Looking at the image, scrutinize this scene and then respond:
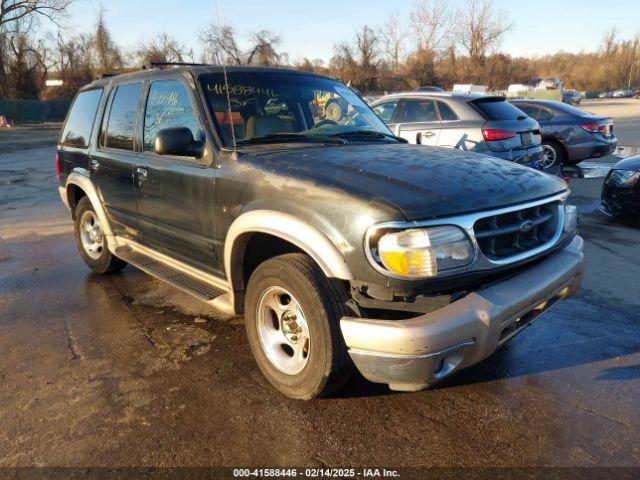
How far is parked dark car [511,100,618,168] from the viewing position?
10797mm

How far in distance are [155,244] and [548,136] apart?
9.69 metres

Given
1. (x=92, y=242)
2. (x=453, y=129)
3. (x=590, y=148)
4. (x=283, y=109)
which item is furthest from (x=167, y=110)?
(x=590, y=148)

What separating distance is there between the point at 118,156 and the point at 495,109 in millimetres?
5999

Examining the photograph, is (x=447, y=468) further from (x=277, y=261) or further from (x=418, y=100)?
(x=418, y=100)

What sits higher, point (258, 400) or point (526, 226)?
point (526, 226)

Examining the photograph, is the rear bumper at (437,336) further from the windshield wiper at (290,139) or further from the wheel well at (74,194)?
the wheel well at (74,194)

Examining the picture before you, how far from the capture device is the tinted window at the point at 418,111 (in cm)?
840

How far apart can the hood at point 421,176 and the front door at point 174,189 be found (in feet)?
1.81

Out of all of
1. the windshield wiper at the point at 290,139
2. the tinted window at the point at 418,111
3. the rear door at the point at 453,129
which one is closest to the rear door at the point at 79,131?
the windshield wiper at the point at 290,139

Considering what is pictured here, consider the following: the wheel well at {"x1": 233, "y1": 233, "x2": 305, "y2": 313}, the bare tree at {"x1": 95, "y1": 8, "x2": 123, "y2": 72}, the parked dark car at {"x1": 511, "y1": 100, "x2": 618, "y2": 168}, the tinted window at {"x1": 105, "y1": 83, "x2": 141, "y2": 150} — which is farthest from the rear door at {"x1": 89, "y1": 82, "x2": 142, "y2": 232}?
the bare tree at {"x1": 95, "y1": 8, "x2": 123, "y2": 72}

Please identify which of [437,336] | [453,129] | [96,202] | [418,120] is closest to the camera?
[437,336]

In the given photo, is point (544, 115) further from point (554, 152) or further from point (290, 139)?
point (290, 139)

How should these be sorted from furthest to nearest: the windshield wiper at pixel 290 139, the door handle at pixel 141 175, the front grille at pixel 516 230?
the door handle at pixel 141 175
the windshield wiper at pixel 290 139
the front grille at pixel 516 230

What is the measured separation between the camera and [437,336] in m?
2.28
